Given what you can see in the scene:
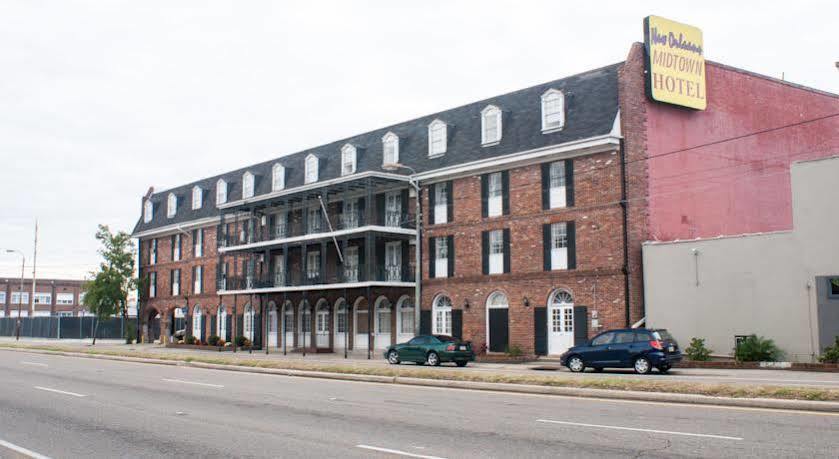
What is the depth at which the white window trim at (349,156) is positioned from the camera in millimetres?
43969

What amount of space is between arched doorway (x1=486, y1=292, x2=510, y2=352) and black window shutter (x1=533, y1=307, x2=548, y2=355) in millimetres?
1526

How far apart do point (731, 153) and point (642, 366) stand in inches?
610

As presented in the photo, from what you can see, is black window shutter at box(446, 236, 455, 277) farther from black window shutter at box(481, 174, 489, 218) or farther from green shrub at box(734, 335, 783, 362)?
green shrub at box(734, 335, 783, 362)

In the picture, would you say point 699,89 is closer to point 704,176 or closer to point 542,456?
point 704,176

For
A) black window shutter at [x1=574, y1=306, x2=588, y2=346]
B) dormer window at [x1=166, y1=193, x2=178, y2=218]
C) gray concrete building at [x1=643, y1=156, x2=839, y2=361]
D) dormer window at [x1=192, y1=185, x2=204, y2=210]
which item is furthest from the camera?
dormer window at [x1=166, y1=193, x2=178, y2=218]

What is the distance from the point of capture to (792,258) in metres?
26.4

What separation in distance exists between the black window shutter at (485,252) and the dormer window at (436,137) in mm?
5562

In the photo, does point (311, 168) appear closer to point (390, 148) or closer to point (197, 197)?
point (390, 148)

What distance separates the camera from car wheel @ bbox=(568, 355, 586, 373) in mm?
25344

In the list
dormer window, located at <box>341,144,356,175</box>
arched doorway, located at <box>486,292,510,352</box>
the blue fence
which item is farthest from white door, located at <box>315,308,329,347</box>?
the blue fence

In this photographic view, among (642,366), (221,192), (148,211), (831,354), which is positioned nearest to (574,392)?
(642,366)

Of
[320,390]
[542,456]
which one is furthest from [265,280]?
[542,456]

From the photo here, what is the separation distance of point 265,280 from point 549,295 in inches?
755

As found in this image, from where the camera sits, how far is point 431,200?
1516 inches
